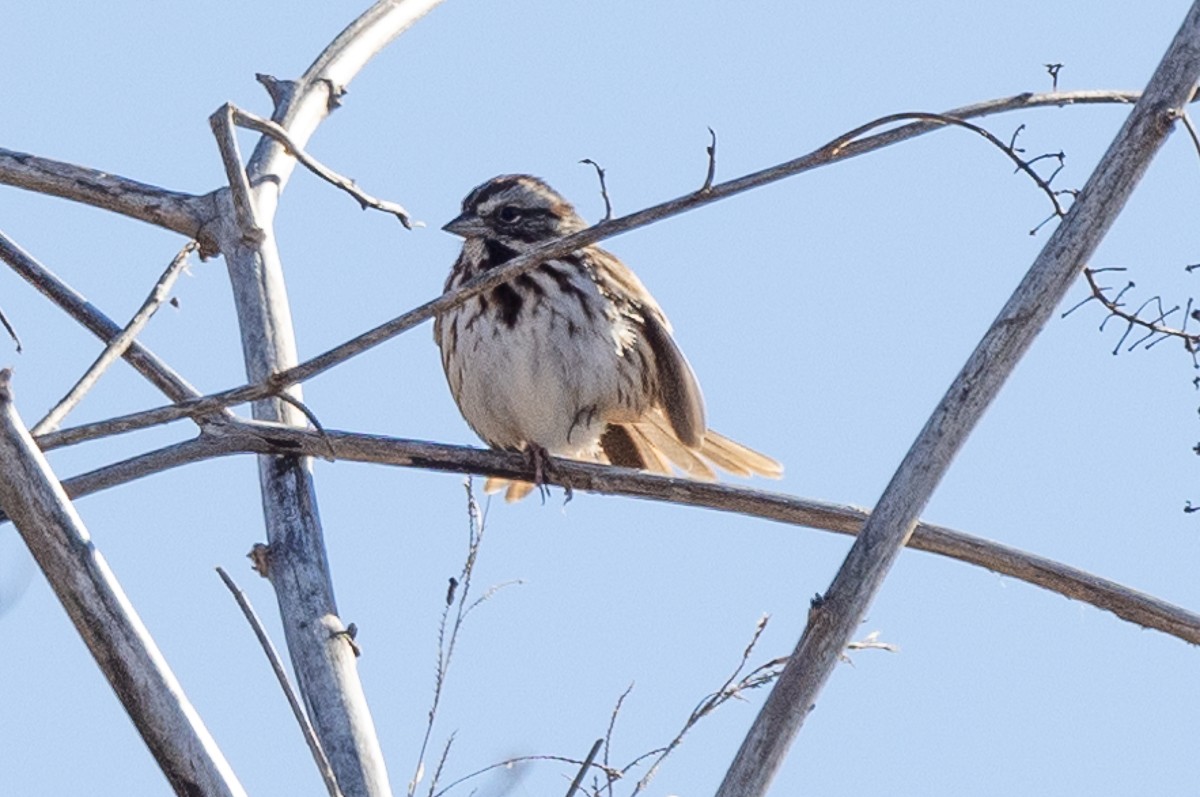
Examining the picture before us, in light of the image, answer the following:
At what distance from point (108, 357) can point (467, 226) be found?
2.62 m

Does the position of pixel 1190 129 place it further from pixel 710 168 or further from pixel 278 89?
pixel 278 89

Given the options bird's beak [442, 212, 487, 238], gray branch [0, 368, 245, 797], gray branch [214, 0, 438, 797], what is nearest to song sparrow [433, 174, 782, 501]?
bird's beak [442, 212, 487, 238]

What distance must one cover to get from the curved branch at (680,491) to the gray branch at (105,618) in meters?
0.86

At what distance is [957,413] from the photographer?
3152mm

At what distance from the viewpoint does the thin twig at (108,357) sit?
3793 mm

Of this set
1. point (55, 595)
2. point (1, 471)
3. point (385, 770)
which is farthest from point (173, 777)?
point (385, 770)

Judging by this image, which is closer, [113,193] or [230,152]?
[230,152]

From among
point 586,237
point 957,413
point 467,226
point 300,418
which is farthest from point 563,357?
point 957,413

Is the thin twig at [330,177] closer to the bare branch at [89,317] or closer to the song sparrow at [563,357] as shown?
the bare branch at [89,317]

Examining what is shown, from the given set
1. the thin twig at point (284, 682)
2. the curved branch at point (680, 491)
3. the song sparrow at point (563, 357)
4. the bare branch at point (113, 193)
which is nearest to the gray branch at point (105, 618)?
the thin twig at point (284, 682)

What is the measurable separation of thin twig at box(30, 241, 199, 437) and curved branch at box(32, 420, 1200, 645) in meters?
0.29

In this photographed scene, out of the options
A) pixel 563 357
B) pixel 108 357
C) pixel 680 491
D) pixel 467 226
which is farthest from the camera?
pixel 467 226

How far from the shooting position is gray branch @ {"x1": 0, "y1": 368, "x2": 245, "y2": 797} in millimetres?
3104

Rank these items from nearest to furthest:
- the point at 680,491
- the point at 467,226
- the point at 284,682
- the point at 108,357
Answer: the point at 284,682, the point at 108,357, the point at 680,491, the point at 467,226
